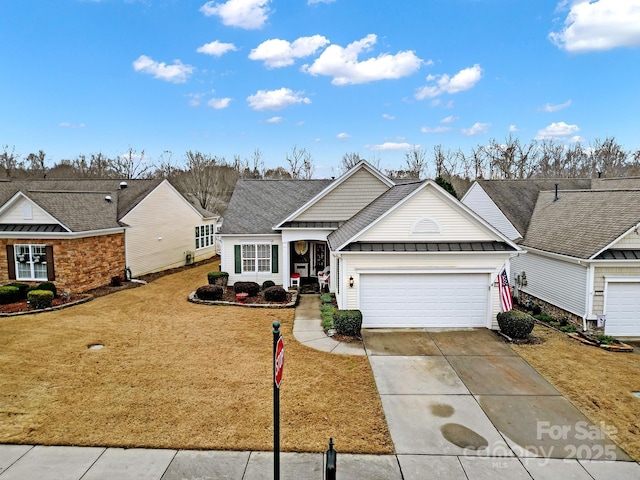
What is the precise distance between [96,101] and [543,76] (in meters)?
33.0

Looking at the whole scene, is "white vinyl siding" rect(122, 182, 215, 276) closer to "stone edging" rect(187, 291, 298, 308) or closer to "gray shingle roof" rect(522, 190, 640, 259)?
"stone edging" rect(187, 291, 298, 308)

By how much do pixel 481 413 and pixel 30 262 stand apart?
19.4 meters

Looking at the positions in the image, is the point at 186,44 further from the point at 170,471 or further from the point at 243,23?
the point at 170,471

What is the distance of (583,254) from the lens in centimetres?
1309

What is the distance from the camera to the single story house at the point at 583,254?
12898 mm

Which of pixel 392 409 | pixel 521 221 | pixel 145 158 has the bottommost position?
pixel 392 409

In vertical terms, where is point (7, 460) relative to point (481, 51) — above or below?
below

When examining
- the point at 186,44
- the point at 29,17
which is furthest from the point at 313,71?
the point at 29,17

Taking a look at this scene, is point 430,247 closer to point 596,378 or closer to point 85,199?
point 596,378

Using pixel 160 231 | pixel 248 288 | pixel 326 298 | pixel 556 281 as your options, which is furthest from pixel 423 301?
pixel 160 231

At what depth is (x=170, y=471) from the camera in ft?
19.0

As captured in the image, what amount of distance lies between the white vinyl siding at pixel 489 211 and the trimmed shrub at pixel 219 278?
12.9m

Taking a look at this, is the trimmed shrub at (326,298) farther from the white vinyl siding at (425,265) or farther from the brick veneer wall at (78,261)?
the brick veneer wall at (78,261)

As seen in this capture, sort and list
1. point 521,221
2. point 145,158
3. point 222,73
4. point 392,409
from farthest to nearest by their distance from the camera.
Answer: point 145,158 < point 222,73 < point 521,221 < point 392,409
